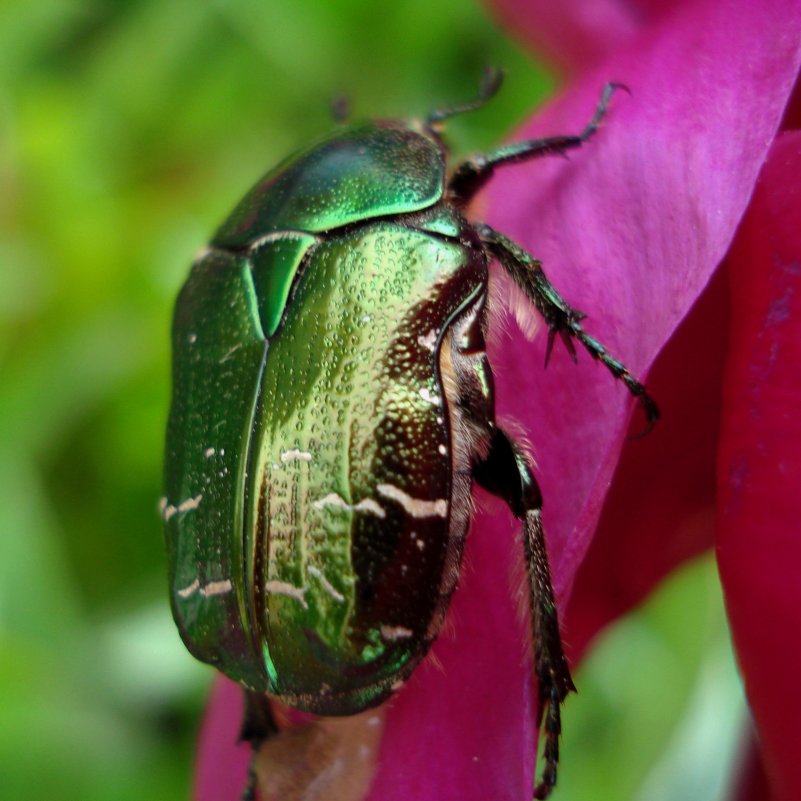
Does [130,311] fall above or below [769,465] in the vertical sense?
below

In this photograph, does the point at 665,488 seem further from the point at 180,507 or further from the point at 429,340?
the point at 180,507

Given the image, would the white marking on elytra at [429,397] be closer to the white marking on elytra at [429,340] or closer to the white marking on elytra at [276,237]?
the white marking on elytra at [429,340]

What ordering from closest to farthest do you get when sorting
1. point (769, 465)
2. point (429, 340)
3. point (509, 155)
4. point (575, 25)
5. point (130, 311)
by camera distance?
point (769, 465)
point (429, 340)
point (509, 155)
point (575, 25)
point (130, 311)

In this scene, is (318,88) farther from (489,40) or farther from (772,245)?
(772,245)

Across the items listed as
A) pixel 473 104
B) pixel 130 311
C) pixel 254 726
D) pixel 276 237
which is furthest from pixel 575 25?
pixel 130 311

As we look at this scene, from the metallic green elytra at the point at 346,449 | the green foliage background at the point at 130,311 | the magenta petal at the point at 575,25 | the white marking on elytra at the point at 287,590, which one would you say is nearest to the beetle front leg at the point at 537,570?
the metallic green elytra at the point at 346,449

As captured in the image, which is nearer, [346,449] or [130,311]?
[346,449]

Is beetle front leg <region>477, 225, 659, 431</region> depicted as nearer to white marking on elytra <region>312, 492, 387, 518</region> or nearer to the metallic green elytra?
the metallic green elytra
